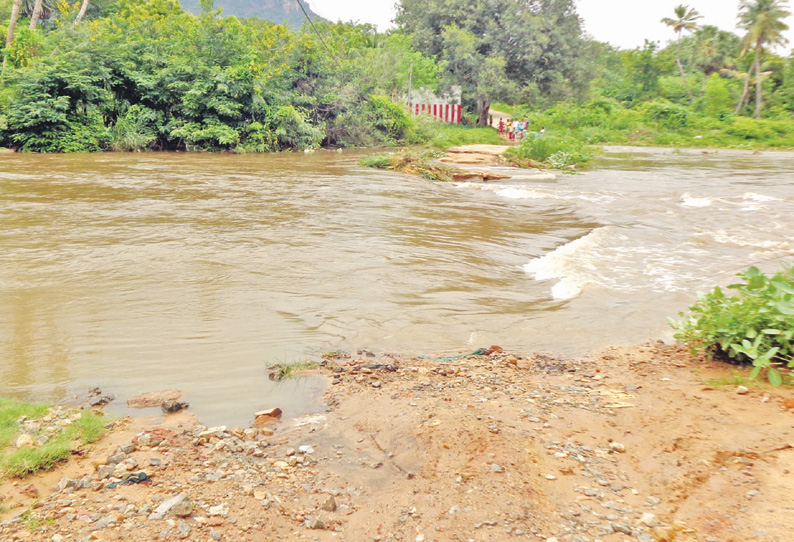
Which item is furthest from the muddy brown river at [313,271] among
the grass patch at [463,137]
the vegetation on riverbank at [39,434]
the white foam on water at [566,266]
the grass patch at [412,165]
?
the grass patch at [463,137]

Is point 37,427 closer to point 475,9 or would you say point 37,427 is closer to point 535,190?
point 535,190

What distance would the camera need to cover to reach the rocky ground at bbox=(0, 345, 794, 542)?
2512 mm

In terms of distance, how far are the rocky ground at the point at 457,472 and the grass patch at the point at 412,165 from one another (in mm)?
14089

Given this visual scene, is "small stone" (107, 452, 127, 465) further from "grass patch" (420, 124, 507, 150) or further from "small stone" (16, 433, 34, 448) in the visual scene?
"grass patch" (420, 124, 507, 150)

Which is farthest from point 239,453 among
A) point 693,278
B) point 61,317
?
point 693,278

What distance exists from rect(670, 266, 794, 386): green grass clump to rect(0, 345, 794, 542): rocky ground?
0.21 meters

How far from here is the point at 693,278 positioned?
7531mm

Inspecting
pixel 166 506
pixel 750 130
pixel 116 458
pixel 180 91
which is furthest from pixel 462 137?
pixel 166 506

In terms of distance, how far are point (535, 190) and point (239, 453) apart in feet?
44.0

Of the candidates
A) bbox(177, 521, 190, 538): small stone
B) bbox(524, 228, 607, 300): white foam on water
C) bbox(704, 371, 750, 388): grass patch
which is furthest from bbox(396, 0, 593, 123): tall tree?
bbox(177, 521, 190, 538): small stone

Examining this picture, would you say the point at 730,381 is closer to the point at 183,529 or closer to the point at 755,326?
the point at 755,326

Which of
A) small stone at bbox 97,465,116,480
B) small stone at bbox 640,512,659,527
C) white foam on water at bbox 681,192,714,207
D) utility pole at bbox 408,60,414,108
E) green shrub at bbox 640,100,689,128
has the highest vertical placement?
utility pole at bbox 408,60,414,108

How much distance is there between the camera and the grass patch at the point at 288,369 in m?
4.44

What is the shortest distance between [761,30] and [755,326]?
45634mm
